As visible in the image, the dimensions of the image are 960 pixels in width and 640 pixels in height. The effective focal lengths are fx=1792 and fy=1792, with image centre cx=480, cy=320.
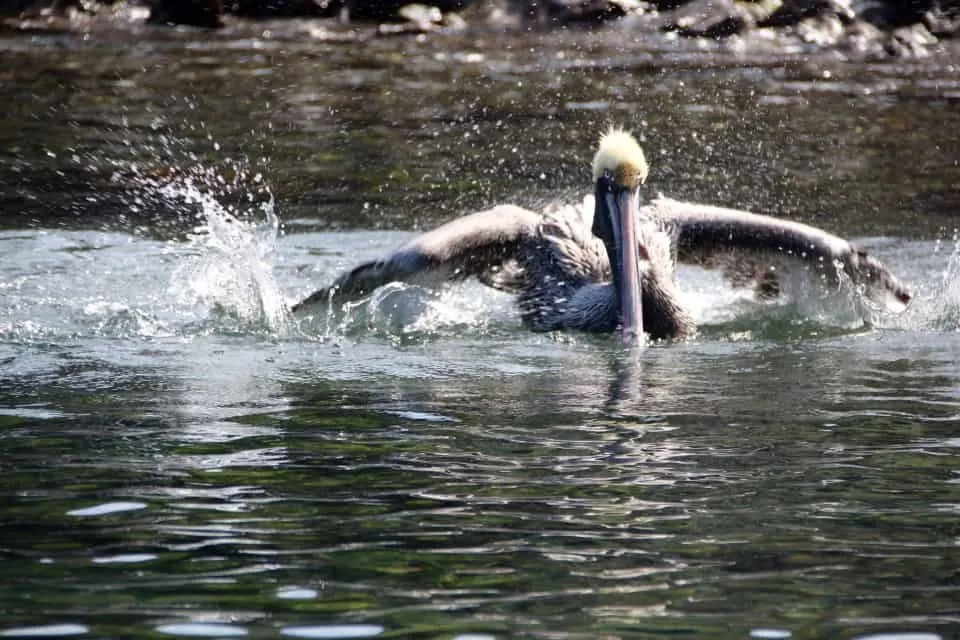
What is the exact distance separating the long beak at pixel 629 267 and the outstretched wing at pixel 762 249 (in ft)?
2.12

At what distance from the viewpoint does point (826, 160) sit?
14555 mm

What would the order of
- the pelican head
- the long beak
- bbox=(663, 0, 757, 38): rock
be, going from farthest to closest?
bbox=(663, 0, 757, 38): rock
the pelican head
the long beak

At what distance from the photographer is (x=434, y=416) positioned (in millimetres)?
6535

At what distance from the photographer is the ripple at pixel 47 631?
4047mm

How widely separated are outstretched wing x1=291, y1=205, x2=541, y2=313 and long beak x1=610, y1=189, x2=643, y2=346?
68 cm

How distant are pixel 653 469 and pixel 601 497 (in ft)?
1.35

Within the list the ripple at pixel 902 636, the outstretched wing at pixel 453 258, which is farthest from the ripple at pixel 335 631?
the outstretched wing at pixel 453 258

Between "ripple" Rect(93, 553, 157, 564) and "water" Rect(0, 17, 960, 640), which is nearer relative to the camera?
"water" Rect(0, 17, 960, 640)

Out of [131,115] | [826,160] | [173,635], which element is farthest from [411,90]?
[173,635]

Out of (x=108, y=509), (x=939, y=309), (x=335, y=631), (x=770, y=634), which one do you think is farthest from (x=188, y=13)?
(x=770, y=634)

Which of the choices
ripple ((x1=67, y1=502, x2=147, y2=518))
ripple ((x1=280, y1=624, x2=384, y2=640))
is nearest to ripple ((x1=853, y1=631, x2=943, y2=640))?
ripple ((x1=280, y1=624, x2=384, y2=640))

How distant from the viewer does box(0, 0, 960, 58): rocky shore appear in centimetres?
2173

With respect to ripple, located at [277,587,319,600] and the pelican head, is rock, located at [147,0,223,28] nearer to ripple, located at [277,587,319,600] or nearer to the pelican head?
the pelican head

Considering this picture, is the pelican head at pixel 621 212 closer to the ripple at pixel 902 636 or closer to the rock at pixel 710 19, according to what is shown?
the ripple at pixel 902 636
